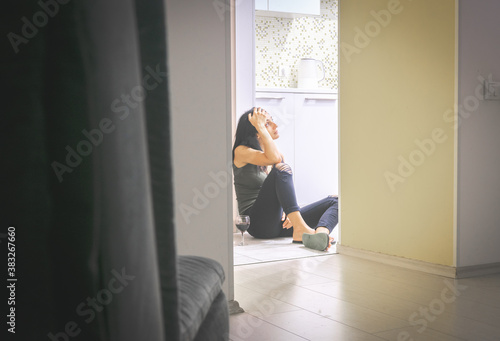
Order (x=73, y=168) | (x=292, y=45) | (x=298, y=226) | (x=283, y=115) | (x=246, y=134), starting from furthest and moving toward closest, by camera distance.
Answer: (x=292, y=45), (x=283, y=115), (x=246, y=134), (x=298, y=226), (x=73, y=168)

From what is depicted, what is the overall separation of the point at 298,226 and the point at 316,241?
0.33 meters

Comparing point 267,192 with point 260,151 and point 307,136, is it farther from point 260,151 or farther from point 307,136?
point 307,136

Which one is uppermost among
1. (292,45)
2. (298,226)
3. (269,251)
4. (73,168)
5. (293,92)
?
(292,45)

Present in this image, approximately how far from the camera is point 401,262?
2.83m

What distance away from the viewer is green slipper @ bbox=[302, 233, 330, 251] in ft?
11.1

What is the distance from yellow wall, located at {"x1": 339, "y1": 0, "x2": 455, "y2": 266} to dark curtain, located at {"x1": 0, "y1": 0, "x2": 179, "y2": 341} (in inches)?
94.7

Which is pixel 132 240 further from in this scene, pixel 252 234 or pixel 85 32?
pixel 252 234

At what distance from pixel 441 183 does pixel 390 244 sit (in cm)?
49

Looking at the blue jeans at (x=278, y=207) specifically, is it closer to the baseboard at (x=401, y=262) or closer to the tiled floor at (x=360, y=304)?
the baseboard at (x=401, y=262)

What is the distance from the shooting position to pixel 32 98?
35 centimetres

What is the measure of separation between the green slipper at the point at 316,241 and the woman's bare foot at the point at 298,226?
20cm

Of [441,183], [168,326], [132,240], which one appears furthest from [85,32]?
[441,183]

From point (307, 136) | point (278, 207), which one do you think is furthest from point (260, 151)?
point (307, 136)

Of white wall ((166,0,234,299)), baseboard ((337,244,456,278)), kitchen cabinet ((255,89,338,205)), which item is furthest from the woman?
white wall ((166,0,234,299))
